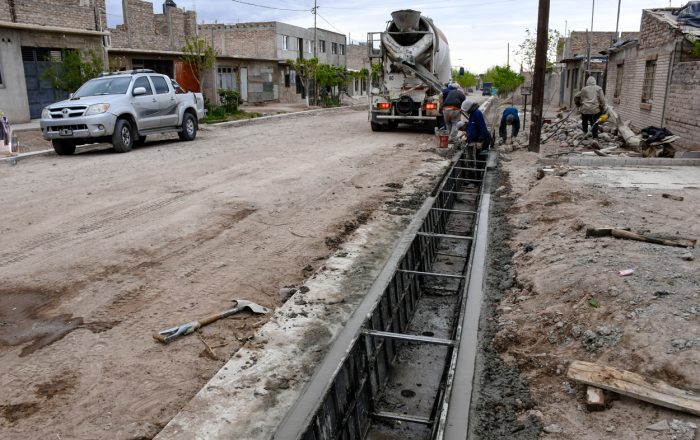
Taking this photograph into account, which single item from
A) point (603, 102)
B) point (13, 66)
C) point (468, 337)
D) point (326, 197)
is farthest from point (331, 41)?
point (468, 337)

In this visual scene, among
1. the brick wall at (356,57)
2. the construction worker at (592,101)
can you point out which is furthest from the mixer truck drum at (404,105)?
the brick wall at (356,57)

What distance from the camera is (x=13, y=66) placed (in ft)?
62.9

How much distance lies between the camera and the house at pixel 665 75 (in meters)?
12.4

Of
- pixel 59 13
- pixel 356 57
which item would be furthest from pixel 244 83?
pixel 356 57

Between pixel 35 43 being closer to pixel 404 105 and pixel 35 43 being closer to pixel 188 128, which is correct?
pixel 188 128

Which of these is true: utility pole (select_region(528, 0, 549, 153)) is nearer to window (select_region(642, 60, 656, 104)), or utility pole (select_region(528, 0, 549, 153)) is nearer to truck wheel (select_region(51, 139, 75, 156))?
window (select_region(642, 60, 656, 104))

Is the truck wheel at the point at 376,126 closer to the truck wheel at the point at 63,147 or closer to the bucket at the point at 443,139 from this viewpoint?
the bucket at the point at 443,139

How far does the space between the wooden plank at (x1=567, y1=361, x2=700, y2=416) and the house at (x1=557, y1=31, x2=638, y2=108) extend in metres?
25.5

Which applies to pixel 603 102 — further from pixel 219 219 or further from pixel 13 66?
pixel 13 66

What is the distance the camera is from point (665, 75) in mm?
14039

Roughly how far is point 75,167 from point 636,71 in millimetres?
15770

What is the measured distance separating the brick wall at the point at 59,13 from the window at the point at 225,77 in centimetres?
1091

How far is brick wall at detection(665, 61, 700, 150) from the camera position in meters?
12.0

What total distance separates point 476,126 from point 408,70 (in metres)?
5.19
